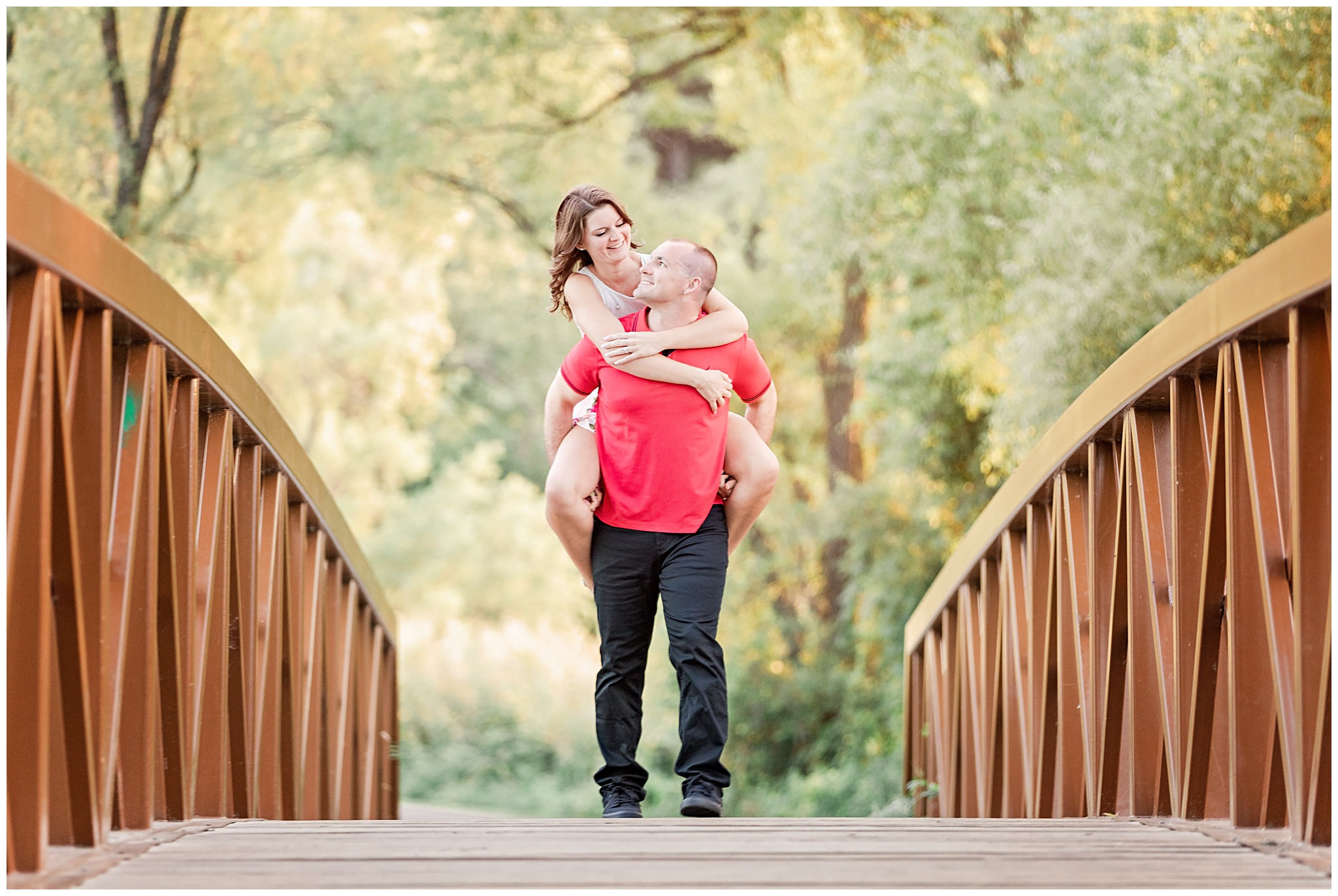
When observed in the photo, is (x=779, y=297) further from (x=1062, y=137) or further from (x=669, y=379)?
(x=669, y=379)

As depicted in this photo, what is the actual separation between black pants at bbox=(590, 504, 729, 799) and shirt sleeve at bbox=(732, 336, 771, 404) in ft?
1.06

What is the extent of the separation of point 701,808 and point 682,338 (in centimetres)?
111

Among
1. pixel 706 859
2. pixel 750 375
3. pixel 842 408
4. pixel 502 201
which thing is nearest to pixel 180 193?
pixel 502 201

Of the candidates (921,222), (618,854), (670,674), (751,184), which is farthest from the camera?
(751,184)

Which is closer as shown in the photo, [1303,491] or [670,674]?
[1303,491]

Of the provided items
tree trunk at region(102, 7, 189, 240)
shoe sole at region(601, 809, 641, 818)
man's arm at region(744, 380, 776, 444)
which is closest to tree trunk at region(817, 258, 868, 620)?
tree trunk at region(102, 7, 189, 240)

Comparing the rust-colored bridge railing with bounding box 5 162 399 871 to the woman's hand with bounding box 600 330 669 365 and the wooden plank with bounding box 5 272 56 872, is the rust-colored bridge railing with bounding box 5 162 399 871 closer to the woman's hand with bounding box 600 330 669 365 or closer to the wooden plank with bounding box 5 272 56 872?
the wooden plank with bounding box 5 272 56 872

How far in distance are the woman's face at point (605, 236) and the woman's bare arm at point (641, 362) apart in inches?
Answer: 3.2

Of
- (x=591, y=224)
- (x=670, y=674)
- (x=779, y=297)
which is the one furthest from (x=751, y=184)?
(x=591, y=224)

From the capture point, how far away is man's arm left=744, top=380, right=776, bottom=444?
3760 mm

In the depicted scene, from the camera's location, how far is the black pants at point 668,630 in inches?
134

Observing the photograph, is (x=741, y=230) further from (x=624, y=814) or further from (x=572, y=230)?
(x=624, y=814)

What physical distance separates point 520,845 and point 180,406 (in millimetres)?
1271

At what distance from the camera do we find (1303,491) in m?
2.45
